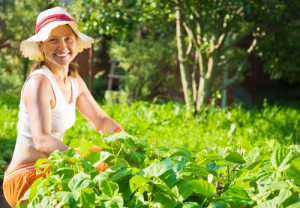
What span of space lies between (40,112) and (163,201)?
3.99ft

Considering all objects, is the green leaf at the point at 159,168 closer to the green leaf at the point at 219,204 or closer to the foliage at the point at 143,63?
the green leaf at the point at 219,204

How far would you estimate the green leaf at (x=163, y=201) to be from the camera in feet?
8.18

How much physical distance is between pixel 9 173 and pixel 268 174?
155cm

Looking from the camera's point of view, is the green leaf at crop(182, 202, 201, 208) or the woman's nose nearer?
the green leaf at crop(182, 202, 201, 208)

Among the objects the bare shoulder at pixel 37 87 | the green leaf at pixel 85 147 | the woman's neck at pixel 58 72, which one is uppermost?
the woman's neck at pixel 58 72

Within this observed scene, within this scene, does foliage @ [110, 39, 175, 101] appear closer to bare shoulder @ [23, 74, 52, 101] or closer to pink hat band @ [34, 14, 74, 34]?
pink hat band @ [34, 14, 74, 34]

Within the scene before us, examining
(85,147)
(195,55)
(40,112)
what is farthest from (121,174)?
(195,55)

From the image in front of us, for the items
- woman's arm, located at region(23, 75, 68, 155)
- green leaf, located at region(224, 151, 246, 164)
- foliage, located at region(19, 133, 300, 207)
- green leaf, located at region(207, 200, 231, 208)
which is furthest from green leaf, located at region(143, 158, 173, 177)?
woman's arm, located at region(23, 75, 68, 155)

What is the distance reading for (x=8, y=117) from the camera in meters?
9.06

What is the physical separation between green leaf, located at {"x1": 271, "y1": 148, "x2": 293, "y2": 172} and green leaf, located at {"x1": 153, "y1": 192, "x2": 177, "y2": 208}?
1.41 feet

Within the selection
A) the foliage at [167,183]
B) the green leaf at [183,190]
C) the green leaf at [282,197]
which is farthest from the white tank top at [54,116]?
the green leaf at [282,197]

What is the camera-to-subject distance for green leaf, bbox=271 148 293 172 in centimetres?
265

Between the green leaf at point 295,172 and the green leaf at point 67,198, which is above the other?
the green leaf at point 295,172

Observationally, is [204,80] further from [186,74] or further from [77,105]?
[77,105]
